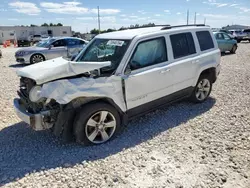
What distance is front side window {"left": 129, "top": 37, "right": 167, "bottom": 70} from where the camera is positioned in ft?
13.5

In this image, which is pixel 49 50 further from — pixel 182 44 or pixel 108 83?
pixel 108 83

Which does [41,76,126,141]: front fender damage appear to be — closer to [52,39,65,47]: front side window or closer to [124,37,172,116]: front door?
[124,37,172,116]: front door

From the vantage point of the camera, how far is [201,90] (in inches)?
225

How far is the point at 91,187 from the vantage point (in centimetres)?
291

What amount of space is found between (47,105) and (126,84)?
1329 millimetres

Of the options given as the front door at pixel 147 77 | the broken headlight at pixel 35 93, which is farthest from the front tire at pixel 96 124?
the broken headlight at pixel 35 93

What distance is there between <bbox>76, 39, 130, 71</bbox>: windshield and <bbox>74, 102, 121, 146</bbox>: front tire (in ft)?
2.41

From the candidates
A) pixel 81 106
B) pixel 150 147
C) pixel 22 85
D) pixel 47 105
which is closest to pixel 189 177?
pixel 150 147

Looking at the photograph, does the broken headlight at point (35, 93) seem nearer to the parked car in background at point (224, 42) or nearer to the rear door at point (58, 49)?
the rear door at point (58, 49)

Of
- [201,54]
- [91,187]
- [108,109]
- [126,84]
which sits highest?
[201,54]

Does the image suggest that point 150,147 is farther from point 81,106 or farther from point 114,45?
point 114,45

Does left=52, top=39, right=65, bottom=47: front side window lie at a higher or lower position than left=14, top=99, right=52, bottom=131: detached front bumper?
higher

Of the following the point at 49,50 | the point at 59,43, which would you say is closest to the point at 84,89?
the point at 49,50

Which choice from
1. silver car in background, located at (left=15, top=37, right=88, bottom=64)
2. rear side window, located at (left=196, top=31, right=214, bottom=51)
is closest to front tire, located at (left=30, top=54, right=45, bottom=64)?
silver car in background, located at (left=15, top=37, right=88, bottom=64)
